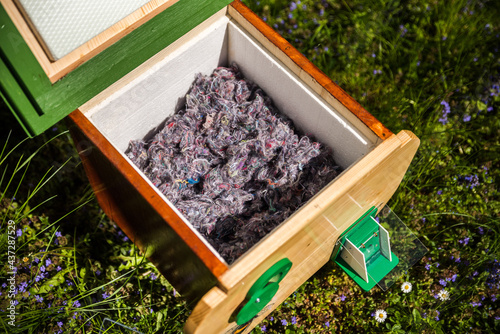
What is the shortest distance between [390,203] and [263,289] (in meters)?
0.96

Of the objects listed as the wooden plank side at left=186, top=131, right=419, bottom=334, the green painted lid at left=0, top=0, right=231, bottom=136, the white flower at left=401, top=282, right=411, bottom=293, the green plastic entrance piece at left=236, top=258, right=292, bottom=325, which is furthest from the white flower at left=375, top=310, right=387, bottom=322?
the green painted lid at left=0, top=0, right=231, bottom=136

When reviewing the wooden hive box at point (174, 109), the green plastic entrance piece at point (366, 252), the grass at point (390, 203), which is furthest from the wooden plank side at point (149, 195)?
the green plastic entrance piece at point (366, 252)

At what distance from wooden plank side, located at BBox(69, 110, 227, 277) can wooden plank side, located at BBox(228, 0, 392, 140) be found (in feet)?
2.25

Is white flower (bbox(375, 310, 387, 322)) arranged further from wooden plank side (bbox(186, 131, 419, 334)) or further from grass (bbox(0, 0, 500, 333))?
wooden plank side (bbox(186, 131, 419, 334))

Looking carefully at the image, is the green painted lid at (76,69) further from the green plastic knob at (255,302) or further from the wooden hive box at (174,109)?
the green plastic knob at (255,302)

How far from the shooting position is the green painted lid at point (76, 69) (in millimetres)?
1398

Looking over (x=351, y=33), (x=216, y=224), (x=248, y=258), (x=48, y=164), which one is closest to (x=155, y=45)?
(x=216, y=224)

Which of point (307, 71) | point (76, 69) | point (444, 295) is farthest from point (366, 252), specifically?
point (76, 69)

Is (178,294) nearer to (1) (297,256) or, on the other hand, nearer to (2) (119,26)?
(1) (297,256)

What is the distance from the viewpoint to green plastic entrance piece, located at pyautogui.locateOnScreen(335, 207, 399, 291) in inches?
76.0

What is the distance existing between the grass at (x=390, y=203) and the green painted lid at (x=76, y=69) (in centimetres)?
47

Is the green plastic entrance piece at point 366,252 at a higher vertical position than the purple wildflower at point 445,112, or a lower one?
lower

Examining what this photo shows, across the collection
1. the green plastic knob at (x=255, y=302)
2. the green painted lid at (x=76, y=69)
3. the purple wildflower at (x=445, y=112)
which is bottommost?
the purple wildflower at (x=445, y=112)

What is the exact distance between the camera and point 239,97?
2.12 m
